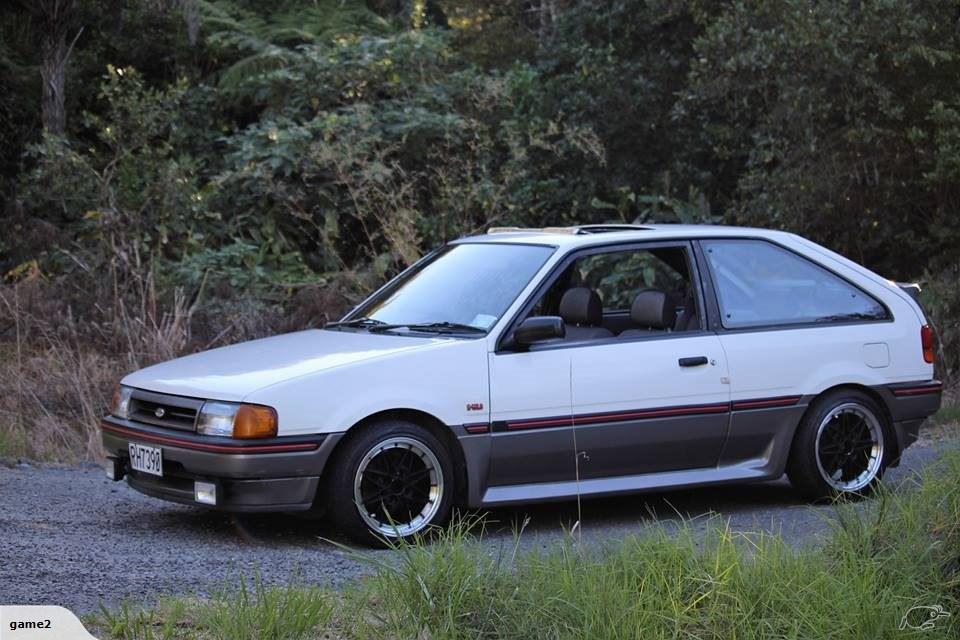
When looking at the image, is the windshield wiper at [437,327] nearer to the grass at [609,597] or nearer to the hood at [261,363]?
the hood at [261,363]

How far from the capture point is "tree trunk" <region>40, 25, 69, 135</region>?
18.6 m

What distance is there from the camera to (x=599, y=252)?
7.55 metres

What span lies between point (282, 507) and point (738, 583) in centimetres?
A: 250

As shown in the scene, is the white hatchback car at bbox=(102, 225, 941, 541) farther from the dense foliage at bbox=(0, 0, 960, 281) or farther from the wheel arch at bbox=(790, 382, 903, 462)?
the dense foliage at bbox=(0, 0, 960, 281)

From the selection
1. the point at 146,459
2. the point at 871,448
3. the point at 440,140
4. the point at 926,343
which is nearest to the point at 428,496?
the point at 146,459

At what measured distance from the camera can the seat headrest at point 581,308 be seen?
298 inches

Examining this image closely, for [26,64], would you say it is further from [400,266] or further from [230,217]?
[400,266]

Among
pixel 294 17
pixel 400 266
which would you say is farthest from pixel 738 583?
pixel 294 17

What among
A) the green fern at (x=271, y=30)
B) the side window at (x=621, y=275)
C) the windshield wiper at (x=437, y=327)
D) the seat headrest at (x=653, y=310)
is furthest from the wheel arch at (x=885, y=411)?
the green fern at (x=271, y=30)

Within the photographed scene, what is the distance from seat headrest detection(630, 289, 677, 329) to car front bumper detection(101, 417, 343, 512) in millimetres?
1966

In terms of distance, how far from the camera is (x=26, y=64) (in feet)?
69.2

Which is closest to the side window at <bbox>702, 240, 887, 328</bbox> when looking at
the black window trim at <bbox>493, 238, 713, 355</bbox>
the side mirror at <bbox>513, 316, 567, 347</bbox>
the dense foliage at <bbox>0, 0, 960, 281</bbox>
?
the black window trim at <bbox>493, 238, 713, 355</bbox>

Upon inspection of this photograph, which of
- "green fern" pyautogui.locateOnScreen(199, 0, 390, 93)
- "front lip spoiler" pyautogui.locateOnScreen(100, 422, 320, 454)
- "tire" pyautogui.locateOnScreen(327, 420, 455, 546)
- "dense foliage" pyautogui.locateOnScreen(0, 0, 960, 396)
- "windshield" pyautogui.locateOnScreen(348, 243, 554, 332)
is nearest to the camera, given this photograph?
"front lip spoiler" pyautogui.locateOnScreen(100, 422, 320, 454)

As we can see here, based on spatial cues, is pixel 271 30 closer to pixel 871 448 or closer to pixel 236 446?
pixel 871 448
